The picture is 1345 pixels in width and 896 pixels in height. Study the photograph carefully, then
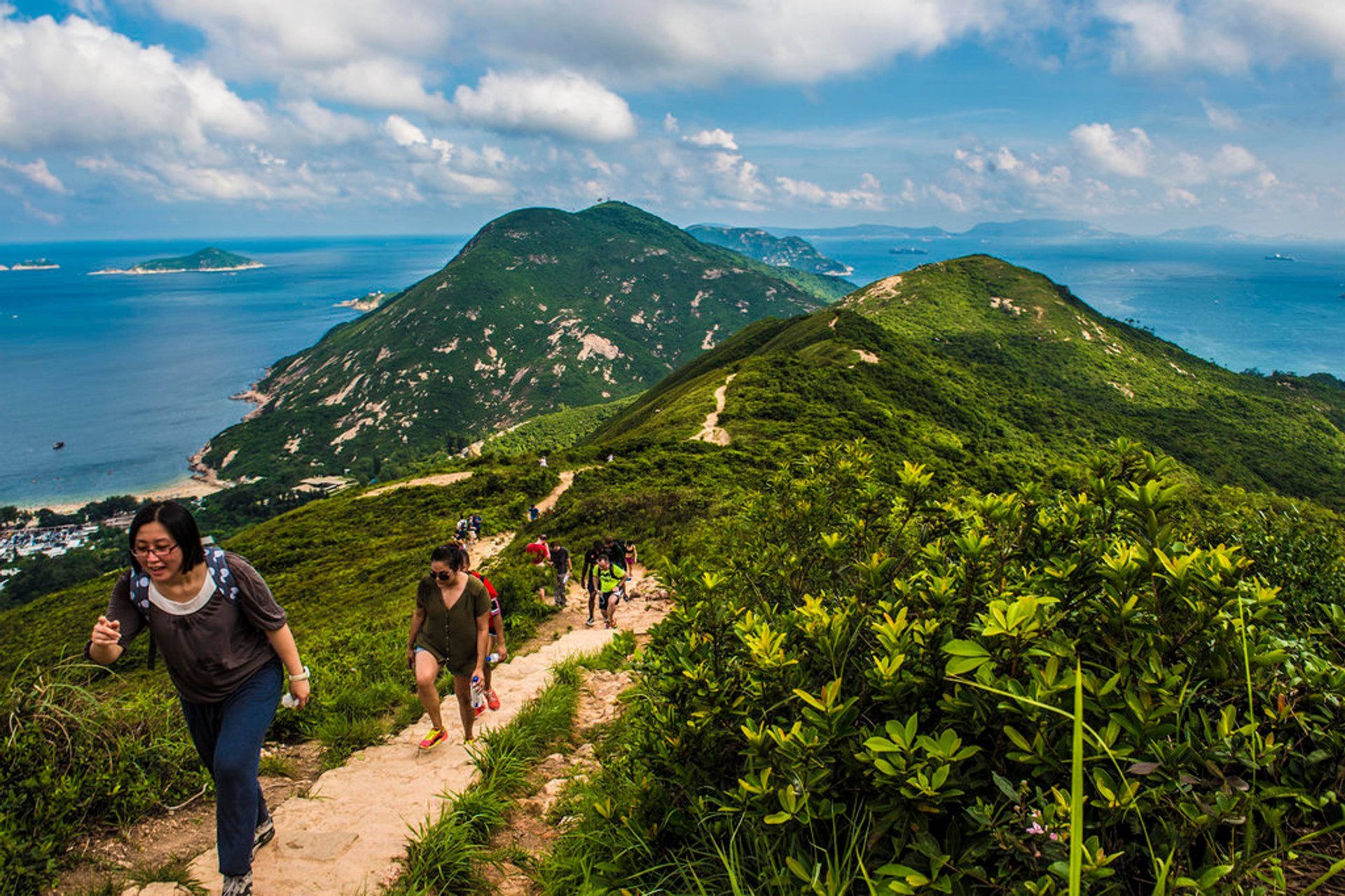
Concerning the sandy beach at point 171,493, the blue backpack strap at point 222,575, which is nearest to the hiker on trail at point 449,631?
the blue backpack strap at point 222,575

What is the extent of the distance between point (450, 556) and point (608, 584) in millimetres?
5511

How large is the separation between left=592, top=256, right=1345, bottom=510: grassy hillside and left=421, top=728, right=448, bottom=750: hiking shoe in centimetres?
1430

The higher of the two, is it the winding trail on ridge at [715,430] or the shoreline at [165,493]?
the winding trail on ridge at [715,430]

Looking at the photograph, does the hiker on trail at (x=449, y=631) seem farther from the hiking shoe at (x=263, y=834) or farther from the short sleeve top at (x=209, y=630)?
the short sleeve top at (x=209, y=630)

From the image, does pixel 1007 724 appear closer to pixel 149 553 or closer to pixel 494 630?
pixel 149 553

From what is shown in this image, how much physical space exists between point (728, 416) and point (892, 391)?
15685 millimetres

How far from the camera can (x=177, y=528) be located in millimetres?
3258

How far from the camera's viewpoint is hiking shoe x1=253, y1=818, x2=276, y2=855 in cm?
376

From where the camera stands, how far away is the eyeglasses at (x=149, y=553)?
314 centimetres

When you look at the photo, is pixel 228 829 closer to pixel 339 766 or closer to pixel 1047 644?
pixel 339 766

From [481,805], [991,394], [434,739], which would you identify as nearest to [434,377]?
[991,394]

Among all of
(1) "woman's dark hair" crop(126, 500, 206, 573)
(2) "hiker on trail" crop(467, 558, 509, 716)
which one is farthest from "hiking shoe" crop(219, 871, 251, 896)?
(2) "hiker on trail" crop(467, 558, 509, 716)

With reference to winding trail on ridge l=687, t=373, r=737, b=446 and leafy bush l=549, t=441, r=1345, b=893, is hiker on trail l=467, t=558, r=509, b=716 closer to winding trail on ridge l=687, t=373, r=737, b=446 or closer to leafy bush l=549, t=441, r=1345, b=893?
leafy bush l=549, t=441, r=1345, b=893

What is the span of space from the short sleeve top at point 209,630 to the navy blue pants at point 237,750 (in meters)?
0.08
